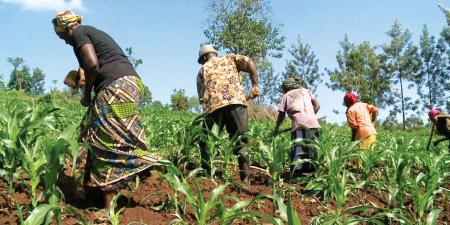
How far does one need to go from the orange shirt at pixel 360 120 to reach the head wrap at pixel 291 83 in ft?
4.19

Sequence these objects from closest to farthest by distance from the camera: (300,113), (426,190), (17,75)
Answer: (426,190), (300,113), (17,75)

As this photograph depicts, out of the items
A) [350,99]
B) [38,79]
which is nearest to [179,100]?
[350,99]

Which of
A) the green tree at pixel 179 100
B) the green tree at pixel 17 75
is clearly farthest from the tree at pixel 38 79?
the green tree at pixel 179 100

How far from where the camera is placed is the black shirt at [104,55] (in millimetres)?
3203

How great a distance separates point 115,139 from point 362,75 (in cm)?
2978

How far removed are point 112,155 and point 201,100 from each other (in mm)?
1664

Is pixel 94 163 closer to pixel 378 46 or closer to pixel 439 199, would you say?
pixel 439 199

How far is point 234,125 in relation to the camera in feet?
14.8

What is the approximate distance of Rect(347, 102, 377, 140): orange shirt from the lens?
20.8ft

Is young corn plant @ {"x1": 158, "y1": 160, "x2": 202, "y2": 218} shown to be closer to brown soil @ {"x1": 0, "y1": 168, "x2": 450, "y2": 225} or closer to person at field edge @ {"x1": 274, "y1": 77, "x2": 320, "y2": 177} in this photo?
brown soil @ {"x1": 0, "y1": 168, "x2": 450, "y2": 225}

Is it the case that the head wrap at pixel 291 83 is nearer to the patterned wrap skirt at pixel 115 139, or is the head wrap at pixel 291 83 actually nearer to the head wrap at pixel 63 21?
the patterned wrap skirt at pixel 115 139

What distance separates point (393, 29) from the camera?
113 feet

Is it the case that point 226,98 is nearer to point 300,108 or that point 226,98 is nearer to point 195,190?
point 195,190

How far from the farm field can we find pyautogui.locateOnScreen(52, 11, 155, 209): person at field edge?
19cm
